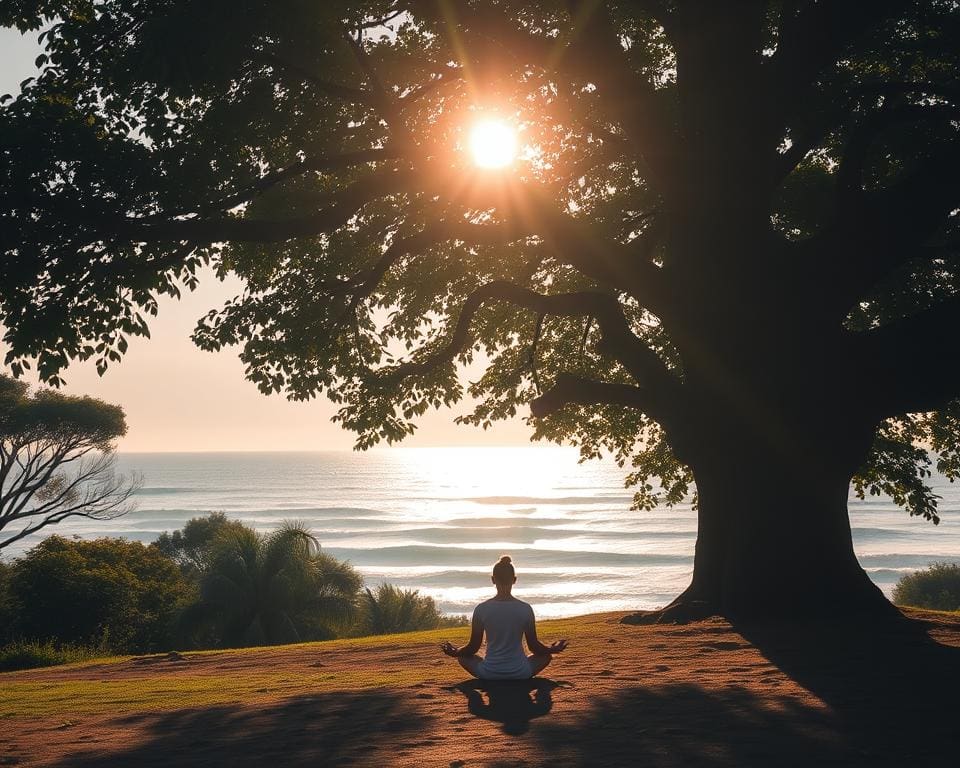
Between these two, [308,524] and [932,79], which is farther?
[308,524]

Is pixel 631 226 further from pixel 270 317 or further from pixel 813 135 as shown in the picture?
pixel 270 317

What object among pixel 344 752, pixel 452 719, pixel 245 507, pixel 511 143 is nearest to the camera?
pixel 344 752

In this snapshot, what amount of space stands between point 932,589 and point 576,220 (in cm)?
5469

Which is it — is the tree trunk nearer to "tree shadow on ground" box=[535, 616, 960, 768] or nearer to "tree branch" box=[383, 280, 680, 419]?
"tree branch" box=[383, 280, 680, 419]

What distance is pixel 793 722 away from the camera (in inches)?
271

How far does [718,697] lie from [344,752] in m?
3.24

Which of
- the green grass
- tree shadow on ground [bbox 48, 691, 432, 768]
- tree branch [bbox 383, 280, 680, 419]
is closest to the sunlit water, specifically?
tree branch [bbox 383, 280, 680, 419]

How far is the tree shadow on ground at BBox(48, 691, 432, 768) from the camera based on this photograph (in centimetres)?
656

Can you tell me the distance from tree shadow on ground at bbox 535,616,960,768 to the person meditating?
113cm

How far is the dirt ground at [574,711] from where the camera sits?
6.31 meters

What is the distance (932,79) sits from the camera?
16750mm

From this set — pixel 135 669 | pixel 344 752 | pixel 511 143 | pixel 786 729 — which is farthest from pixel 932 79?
pixel 135 669

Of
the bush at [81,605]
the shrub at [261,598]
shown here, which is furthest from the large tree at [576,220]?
the bush at [81,605]

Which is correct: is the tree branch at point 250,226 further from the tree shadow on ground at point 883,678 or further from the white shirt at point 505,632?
the tree shadow on ground at point 883,678
